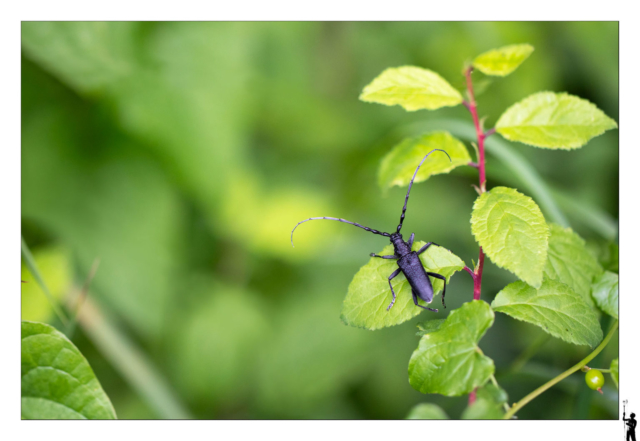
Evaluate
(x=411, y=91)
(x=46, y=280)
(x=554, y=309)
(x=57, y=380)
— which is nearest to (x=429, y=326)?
(x=554, y=309)

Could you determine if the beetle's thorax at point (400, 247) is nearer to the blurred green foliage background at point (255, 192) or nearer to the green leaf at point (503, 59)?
the green leaf at point (503, 59)

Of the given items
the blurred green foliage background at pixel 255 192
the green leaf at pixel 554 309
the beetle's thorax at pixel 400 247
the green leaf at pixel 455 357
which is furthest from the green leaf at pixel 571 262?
the blurred green foliage background at pixel 255 192

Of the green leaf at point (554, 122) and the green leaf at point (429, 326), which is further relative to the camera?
the green leaf at point (554, 122)

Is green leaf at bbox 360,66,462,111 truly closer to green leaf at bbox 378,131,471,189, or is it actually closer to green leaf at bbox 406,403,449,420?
green leaf at bbox 378,131,471,189

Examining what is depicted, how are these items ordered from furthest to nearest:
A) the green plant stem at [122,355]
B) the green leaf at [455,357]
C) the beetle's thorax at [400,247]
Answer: the green plant stem at [122,355] → the beetle's thorax at [400,247] → the green leaf at [455,357]

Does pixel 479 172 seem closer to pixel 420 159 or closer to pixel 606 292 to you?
pixel 420 159
